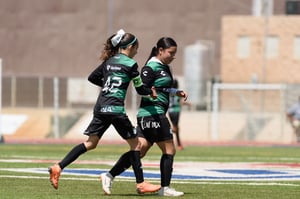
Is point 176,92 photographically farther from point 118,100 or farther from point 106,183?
point 106,183

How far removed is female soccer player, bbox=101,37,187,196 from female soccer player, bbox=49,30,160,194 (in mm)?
203

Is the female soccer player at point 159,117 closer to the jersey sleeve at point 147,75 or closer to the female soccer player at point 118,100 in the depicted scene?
the jersey sleeve at point 147,75

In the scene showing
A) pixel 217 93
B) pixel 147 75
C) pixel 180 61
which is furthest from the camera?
pixel 180 61

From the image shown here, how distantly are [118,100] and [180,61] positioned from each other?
49482mm

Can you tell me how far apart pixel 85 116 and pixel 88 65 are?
20749 mm

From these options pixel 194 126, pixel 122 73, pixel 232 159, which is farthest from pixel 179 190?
pixel 194 126

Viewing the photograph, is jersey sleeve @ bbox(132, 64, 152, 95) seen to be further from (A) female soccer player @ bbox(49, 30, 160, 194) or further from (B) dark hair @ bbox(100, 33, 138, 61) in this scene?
(B) dark hair @ bbox(100, 33, 138, 61)

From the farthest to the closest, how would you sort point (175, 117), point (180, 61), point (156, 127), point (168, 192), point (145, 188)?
point (180, 61), point (175, 117), point (156, 127), point (168, 192), point (145, 188)

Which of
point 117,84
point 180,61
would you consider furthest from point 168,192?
point 180,61

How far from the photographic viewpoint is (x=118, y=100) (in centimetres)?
1442

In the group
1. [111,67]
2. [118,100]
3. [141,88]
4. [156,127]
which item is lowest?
[156,127]

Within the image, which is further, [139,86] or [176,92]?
[176,92]

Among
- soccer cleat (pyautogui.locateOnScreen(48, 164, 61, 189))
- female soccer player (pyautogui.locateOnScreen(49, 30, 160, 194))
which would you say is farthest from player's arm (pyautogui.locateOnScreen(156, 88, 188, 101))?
soccer cleat (pyautogui.locateOnScreen(48, 164, 61, 189))

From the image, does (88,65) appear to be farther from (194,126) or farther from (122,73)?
(122,73)
